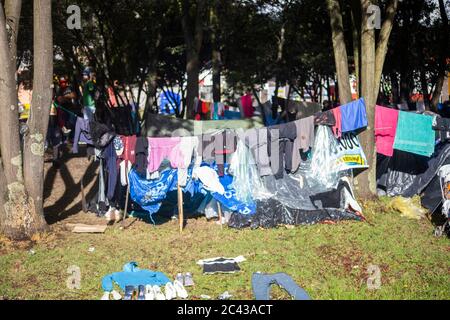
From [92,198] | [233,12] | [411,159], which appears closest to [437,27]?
[233,12]

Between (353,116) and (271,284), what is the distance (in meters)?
4.43

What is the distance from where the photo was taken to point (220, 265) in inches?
296

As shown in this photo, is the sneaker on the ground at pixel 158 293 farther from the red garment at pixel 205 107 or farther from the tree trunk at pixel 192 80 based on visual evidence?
the red garment at pixel 205 107

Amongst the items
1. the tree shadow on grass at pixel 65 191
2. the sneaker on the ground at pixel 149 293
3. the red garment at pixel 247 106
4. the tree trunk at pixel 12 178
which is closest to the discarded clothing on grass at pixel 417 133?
the red garment at pixel 247 106

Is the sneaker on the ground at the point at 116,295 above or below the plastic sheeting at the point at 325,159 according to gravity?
below

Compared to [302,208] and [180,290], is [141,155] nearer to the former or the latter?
[302,208]

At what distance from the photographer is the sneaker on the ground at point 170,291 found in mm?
6407

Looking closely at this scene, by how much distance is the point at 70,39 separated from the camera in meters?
16.6

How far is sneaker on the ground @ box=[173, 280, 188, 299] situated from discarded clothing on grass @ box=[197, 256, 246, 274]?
2.13 feet

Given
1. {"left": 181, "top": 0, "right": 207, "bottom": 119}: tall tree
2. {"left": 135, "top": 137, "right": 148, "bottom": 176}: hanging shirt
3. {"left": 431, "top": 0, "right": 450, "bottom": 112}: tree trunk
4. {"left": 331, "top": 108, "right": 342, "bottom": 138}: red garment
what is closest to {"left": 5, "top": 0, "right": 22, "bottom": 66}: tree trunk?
{"left": 135, "top": 137, "right": 148, "bottom": 176}: hanging shirt

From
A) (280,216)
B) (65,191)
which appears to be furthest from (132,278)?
(65,191)

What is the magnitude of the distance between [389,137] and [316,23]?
32.3 ft

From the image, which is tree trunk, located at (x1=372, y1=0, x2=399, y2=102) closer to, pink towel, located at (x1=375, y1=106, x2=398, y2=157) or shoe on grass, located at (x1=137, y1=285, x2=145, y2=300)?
pink towel, located at (x1=375, y1=106, x2=398, y2=157)

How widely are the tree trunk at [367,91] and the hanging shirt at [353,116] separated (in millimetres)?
340
